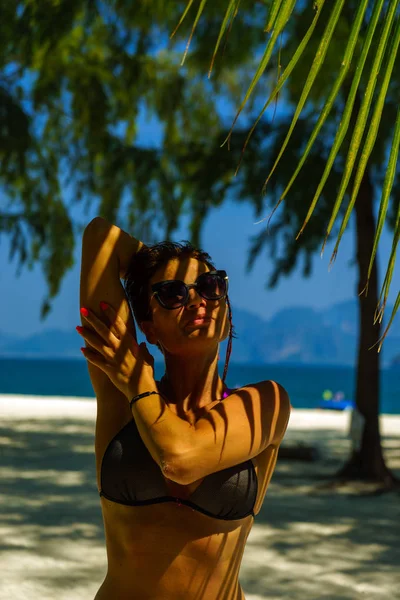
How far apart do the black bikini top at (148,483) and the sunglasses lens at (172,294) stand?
0.90 feet

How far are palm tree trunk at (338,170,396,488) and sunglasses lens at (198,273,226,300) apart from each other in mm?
6414

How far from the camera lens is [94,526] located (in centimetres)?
600

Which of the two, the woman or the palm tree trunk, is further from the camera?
the palm tree trunk

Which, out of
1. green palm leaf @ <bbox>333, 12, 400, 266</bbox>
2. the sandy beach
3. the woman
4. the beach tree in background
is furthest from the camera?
the beach tree in background

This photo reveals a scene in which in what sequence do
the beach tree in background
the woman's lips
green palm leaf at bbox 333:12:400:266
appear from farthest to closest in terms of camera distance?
the beach tree in background
the woman's lips
green palm leaf at bbox 333:12:400:266

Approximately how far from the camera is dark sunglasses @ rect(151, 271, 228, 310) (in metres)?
1.78

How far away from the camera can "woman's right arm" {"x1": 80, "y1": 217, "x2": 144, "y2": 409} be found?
176cm

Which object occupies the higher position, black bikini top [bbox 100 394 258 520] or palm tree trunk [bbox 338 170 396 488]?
palm tree trunk [bbox 338 170 396 488]

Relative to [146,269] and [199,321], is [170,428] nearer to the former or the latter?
[199,321]

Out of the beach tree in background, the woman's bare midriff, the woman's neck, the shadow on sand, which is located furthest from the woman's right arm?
the beach tree in background

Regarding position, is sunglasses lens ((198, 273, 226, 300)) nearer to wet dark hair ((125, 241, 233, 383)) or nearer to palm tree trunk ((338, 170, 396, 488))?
wet dark hair ((125, 241, 233, 383))

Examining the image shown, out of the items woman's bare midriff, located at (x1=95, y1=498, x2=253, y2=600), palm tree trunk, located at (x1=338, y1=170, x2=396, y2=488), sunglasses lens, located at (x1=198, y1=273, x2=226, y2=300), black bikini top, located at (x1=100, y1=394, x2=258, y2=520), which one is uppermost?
palm tree trunk, located at (x1=338, y1=170, x2=396, y2=488)

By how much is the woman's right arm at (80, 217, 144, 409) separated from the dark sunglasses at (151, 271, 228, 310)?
0.08m

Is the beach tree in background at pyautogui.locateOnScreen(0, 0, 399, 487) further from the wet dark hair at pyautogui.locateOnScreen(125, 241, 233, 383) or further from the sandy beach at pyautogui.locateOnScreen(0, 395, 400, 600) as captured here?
the wet dark hair at pyautogui.locateOnScreen(125, 241, 233, 383)
